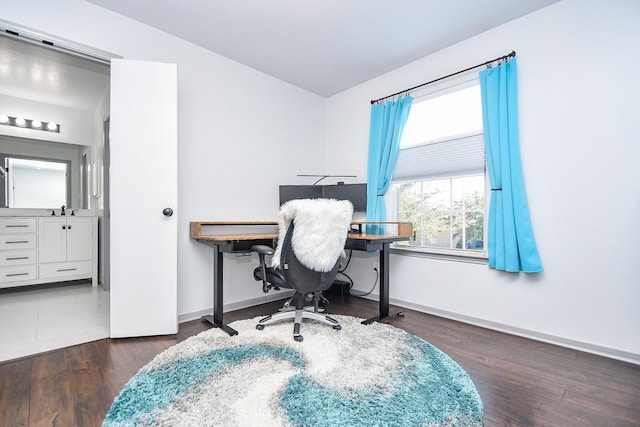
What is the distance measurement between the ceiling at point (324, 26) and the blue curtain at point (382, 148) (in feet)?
1.49

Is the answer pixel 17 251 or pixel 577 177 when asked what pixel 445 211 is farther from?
pixel 17 251

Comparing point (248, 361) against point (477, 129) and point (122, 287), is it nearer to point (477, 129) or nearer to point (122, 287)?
point (122, 287)

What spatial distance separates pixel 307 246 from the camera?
208 cm

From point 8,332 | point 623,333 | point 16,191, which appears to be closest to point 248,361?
point 8,332

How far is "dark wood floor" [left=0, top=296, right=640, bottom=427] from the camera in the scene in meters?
1.37

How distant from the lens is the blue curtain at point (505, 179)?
2.28 meters

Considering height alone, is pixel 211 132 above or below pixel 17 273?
above

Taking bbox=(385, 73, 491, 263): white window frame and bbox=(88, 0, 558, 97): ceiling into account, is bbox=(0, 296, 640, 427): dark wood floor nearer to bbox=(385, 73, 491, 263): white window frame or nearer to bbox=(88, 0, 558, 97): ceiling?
bbox=(385, 73, 491, 263): white window frame

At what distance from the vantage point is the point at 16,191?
12.8ft

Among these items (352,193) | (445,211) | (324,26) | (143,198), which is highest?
(324,26)

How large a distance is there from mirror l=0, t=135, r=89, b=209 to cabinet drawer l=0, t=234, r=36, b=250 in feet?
2.02

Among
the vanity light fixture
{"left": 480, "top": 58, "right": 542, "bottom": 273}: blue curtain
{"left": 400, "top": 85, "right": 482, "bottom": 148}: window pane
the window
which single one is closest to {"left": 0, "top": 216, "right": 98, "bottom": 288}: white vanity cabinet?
the vanity light fixture

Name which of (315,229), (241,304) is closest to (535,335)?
(315,229)

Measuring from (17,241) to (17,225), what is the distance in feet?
0.63
